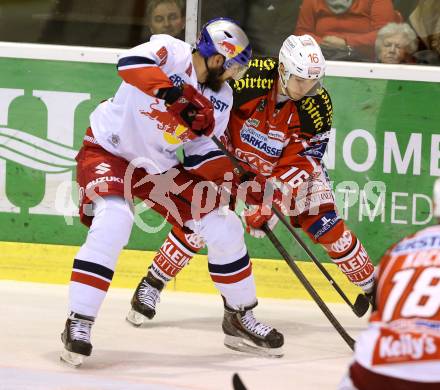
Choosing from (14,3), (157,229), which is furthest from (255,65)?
(14,3)

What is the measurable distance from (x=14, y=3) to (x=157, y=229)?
1.27m

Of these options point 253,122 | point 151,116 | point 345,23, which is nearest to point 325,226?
point 253,122

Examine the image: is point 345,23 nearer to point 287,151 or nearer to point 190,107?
point 287,151

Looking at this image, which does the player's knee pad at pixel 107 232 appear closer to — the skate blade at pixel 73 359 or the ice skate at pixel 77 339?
the ice skate at pixel 77 339

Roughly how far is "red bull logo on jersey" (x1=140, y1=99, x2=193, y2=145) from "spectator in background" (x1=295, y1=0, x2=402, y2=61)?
1410 mm

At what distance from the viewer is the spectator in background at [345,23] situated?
5.58 m

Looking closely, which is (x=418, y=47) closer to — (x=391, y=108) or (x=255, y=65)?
(x=391, y=108)

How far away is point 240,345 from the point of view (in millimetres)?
4664

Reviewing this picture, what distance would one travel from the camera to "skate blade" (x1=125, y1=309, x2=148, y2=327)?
16.3 feet

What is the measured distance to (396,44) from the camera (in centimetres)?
559

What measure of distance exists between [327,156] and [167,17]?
38.7 inches

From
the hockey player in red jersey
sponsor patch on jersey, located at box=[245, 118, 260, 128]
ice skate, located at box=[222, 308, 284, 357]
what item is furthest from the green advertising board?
ice skate, located at box=[222, 308, 284, 357]

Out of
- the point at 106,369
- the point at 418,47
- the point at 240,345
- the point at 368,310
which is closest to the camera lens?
the point at 106,369

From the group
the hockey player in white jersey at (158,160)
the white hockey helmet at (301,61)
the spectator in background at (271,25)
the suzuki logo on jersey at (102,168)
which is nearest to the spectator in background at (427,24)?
the spectator in background at (271,25)
